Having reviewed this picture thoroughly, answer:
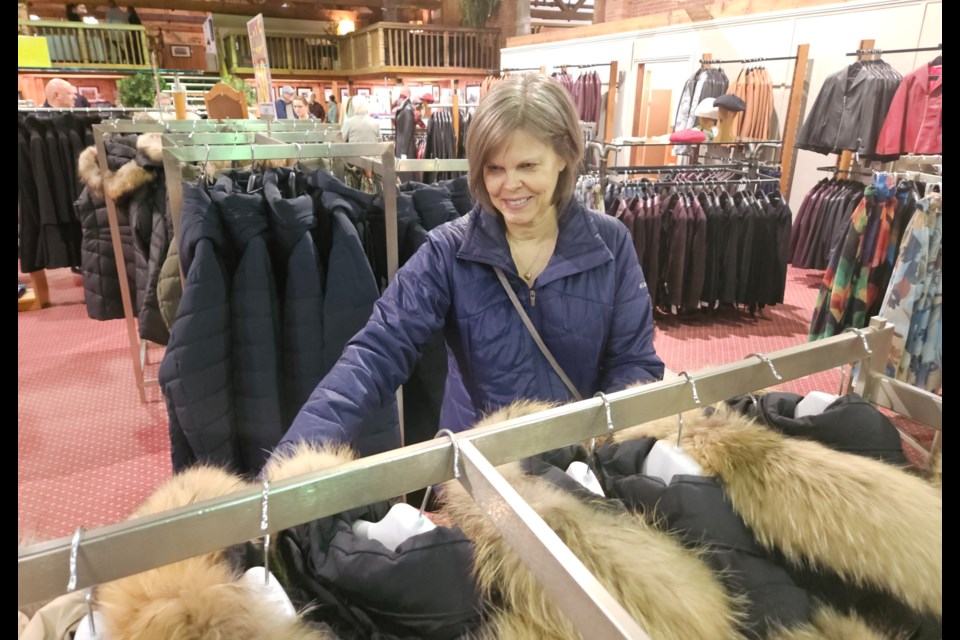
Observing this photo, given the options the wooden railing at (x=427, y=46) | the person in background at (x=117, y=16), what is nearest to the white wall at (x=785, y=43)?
the wooden railing at (x=427, y=46)

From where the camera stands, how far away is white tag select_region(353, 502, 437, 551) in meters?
0.70

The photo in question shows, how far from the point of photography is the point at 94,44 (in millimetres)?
11109

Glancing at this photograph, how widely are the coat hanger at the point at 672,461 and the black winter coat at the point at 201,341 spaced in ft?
4.27

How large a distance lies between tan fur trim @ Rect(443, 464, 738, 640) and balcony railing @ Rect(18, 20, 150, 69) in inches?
523

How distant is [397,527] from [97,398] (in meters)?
3.37

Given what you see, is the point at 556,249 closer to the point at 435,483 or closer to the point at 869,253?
the point at 435,483

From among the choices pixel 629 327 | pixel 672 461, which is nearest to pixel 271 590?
pixel 672 461

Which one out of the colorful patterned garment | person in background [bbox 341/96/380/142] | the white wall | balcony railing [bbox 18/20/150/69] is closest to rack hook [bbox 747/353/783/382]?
the colorful patterned garment

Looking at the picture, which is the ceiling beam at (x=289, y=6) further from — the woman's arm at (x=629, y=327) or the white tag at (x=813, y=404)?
the white tag at (x=813, y=404)

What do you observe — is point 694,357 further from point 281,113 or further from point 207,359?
point 281,113

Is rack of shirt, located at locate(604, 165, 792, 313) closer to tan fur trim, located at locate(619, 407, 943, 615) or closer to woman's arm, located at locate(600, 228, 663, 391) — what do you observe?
woman's arm, located at locate(600, 228, 663, 391)

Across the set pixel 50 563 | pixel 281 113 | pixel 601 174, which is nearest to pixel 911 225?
pixel 601 174

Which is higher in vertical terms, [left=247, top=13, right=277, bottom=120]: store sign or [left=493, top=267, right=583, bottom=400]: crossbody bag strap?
[left=247, top=13, right=277, bottom=120]: store sign

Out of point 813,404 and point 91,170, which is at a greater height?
point 91,170
